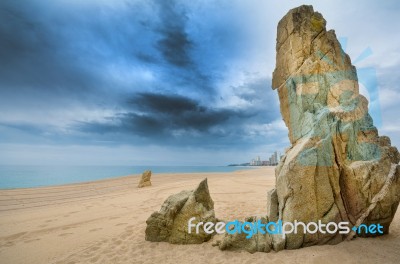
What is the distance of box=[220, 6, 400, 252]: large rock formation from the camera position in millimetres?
6934

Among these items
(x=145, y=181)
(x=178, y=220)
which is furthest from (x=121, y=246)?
(x=145, y=181)

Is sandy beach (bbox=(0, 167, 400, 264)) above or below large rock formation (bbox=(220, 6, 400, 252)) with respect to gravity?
below

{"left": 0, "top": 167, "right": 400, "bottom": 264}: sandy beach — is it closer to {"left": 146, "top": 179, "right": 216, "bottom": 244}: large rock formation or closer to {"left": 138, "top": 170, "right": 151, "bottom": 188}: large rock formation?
{"left": 146, "top": 179, "right": 216, "bottom": 244}: large rock formation

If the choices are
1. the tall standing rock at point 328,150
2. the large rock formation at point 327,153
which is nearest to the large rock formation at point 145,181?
the large rock formation at point 327,153

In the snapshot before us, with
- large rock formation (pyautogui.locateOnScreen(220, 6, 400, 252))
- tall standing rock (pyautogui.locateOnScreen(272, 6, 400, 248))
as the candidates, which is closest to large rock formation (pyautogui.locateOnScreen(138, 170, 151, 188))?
large rock formation (pyautogui.locateOnScreen(220, 6, 400, 252))

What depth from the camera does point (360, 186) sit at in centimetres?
720

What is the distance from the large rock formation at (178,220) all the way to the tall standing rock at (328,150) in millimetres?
3164

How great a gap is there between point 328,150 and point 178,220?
247 inches

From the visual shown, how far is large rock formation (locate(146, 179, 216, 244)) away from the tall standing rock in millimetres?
3164

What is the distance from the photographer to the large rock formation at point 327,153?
22.7 ft

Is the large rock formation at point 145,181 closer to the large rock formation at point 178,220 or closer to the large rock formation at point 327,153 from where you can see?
the large rock formation at point 178,220

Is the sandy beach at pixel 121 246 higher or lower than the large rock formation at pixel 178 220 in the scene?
lower

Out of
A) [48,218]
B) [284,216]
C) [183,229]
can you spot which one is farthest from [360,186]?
[48,218]

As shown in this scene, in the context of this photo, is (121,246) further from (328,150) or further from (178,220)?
(328,150)
